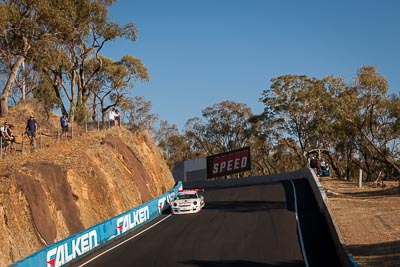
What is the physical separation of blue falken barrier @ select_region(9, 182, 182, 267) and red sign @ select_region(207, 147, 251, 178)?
26.7 m

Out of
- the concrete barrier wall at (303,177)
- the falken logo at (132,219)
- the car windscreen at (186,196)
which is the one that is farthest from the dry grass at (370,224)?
the falken logo at (132,219)

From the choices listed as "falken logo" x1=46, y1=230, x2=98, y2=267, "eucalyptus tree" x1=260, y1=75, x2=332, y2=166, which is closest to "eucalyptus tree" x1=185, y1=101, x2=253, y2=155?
"eucalyptus tree" x1=260, y1=75, x2=332, y2=166

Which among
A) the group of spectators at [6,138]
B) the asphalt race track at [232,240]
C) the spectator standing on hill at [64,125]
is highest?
the spectator standing on hill at [64,125]

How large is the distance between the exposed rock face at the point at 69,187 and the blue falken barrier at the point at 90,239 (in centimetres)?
149

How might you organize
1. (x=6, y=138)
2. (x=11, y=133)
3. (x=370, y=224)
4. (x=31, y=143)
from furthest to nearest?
(x=31, y=143) → (x=11, y=133) → (x=6, y=138) → (x=370, y=224)

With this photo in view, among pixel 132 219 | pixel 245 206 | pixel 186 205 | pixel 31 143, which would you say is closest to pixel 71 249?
pixel 132 219

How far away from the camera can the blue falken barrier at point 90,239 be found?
17203 millimetres

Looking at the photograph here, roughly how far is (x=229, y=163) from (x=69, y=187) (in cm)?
3575

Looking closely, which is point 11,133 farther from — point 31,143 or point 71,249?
point 71,249

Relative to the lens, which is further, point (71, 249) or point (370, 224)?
point (370, 224)

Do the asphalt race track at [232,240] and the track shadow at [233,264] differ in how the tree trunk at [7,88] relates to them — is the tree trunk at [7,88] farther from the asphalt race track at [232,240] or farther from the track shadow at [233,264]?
the track shadow at [233,264]

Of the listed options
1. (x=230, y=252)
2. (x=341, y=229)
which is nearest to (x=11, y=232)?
(x=230, y=252)

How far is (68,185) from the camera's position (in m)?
26.1

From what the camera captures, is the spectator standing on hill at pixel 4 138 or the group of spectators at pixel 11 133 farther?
the group of spectators at pixel 11 133
